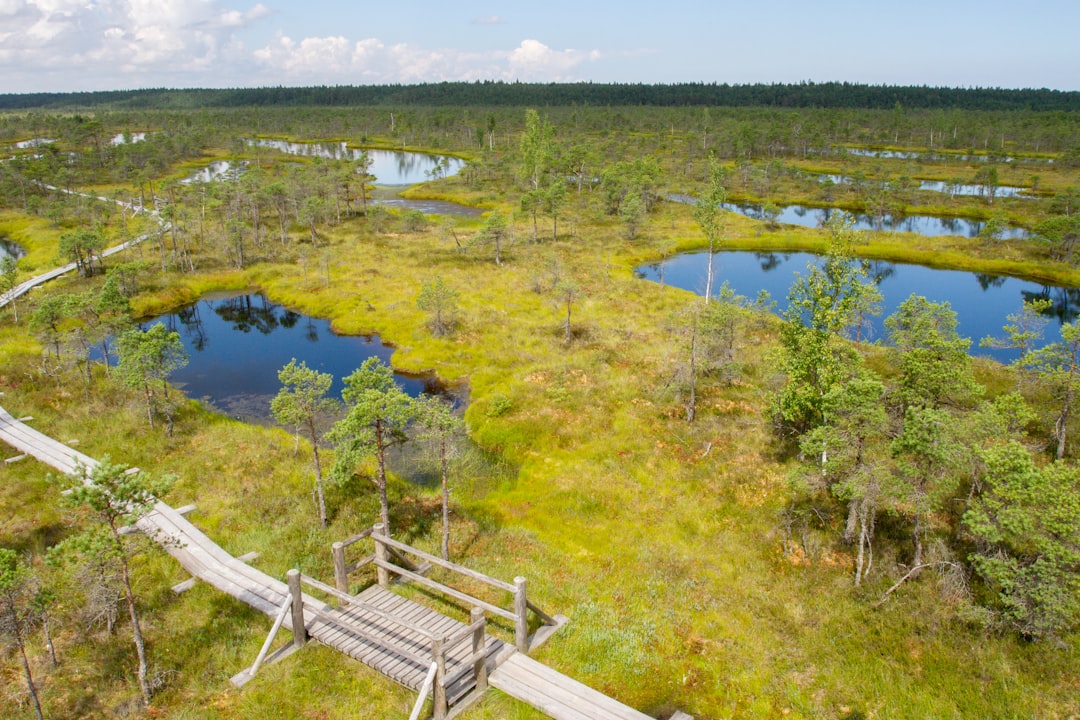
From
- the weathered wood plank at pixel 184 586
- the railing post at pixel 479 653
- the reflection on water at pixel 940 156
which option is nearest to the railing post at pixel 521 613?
the railing post at pixel 479 653

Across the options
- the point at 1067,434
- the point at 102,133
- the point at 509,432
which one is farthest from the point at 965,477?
the point at 102,133

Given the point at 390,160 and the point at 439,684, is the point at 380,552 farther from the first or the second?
the point at 390,160

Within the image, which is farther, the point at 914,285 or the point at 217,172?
the point at 217,172

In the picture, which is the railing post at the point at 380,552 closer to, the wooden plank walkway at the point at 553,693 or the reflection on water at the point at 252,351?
the wooden plank walkway at the point at 553,693

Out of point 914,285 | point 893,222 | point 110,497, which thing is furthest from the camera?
point 893,222

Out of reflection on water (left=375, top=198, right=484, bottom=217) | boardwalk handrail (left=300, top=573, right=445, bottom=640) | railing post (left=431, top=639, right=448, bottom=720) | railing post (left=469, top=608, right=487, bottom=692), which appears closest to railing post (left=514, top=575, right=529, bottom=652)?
railing post (left=469, top=608, right=487, bottom=692)

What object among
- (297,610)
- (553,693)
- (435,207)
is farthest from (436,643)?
(435,207)
